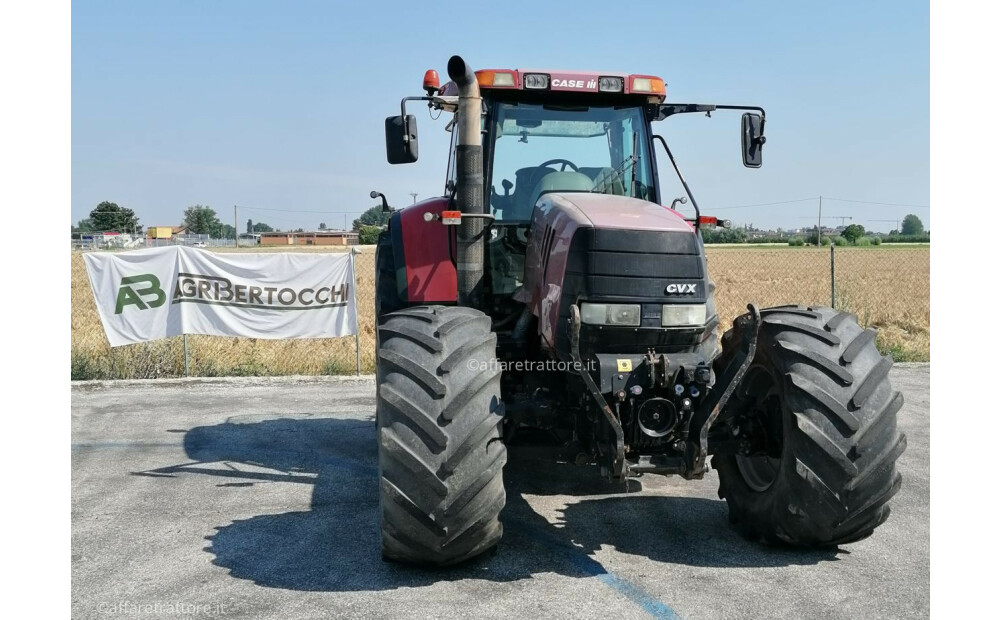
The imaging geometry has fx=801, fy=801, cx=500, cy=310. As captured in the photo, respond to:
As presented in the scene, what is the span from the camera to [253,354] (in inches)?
483

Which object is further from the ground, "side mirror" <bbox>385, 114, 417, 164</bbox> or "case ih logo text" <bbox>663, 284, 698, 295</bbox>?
"side mirror" <bbox>385, 114, 417, 164</bbox>

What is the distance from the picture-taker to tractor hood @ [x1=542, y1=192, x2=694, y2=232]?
4.50m

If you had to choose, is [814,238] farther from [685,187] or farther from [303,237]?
[685,187]

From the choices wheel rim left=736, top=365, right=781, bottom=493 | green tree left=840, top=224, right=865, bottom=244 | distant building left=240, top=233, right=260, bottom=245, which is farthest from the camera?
distant building left=240, top=233, right=260, bottom=245

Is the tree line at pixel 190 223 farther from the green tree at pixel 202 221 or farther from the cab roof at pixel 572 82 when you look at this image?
the cab roof at pixel 572 82

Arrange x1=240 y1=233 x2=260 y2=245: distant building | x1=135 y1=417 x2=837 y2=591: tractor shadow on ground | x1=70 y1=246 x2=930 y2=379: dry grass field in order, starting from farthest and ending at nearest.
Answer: x1=240 y1=233 x2=260 y2=245: distant building → x1=70 y1=246 x2=930 y2=379: dry grass field → x1=135 y1=417 x2=837 y2=591: tractor shadow on ground

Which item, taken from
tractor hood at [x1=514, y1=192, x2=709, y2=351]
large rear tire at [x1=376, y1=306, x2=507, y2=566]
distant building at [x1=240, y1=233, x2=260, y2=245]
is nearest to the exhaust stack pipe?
tractor hood at [x1=514, y1=192, x2=709, y2=351]

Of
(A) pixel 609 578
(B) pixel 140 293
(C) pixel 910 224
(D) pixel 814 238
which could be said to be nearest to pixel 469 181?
(A) pixel 609 578

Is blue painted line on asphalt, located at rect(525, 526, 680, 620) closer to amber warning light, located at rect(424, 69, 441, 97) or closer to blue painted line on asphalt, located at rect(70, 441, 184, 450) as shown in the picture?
amber warning light, located at rect(424, 69, 441, 97)

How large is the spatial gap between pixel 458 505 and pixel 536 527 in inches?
53.3

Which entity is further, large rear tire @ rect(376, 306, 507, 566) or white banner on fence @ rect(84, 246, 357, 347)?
white banner on fence @ rect(84, 246, 357, 347)

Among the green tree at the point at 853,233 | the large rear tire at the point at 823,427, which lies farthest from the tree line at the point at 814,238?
the large rear tire at the point at 823,427

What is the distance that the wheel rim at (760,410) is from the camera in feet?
15.6

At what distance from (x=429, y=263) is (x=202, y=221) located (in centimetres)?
8290
